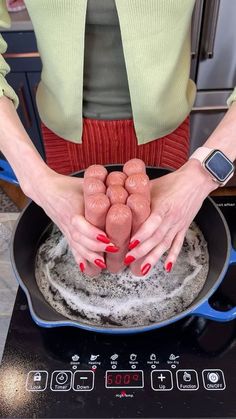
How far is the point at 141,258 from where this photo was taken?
57 centimetres

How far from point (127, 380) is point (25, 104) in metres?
1.12

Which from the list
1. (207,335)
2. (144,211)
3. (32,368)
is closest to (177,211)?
(144,211)

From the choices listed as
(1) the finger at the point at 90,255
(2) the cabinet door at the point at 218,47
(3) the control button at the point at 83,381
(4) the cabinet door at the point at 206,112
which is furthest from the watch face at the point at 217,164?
(4) the cabinet door at the point at 206,112

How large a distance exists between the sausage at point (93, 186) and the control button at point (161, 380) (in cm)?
25

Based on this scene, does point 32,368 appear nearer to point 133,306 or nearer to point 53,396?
point 53,396

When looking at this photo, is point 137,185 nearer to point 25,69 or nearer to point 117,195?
point 117,195

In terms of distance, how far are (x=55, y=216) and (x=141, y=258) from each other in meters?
0.15

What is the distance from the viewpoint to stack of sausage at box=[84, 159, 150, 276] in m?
0.51

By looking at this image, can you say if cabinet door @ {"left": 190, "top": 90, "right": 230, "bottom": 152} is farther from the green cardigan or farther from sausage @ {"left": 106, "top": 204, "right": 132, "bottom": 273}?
sausage @ {"left": 106, "top": 204, "right": 132, "bottom": 273}

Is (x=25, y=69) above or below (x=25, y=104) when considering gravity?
above

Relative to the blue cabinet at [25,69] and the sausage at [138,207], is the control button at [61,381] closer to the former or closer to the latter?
the sausage at [138,207]

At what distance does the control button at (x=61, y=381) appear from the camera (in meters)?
0.52

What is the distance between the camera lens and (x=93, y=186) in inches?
20.8

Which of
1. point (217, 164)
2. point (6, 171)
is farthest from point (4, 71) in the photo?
point (217, 164)
